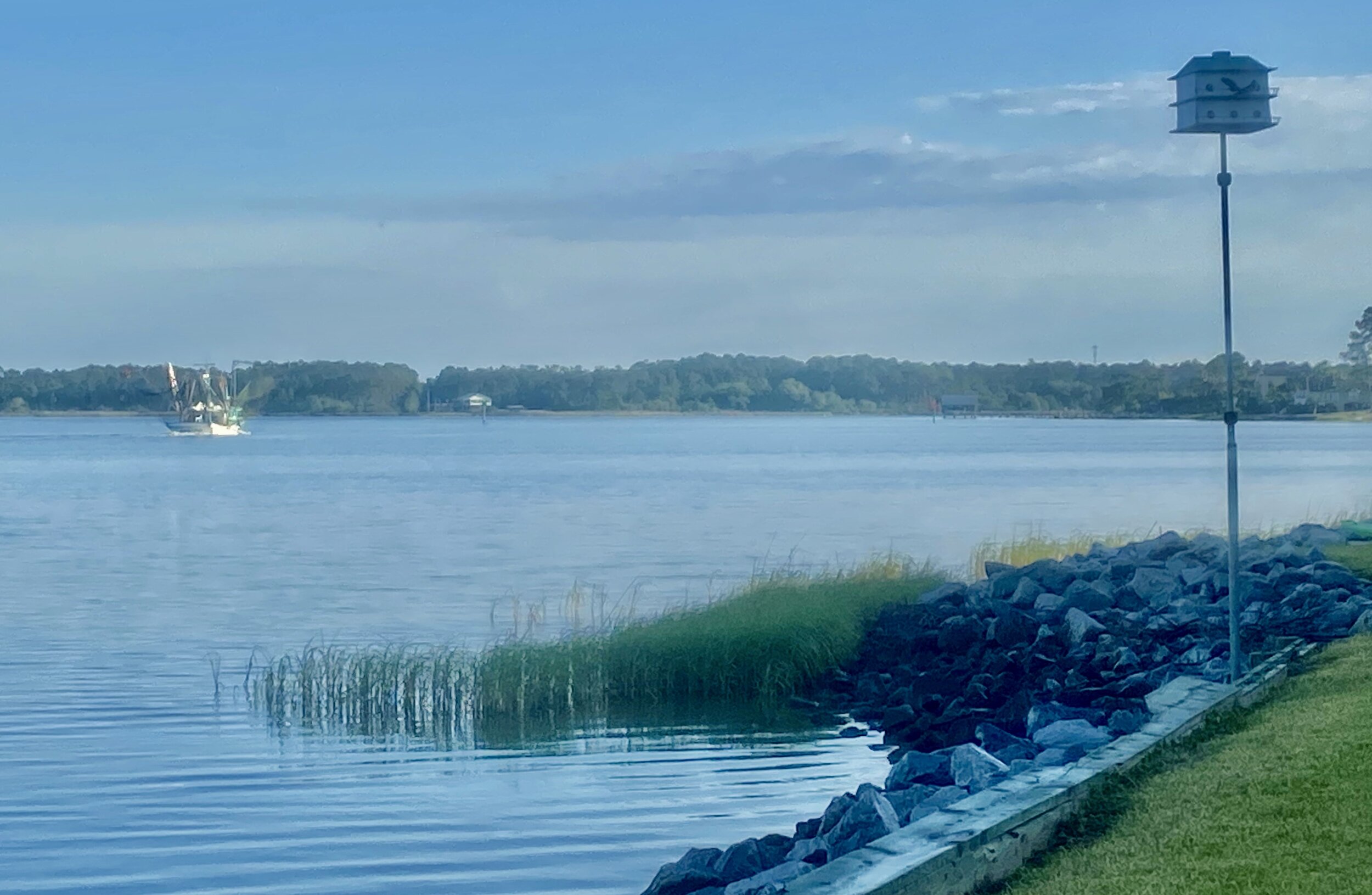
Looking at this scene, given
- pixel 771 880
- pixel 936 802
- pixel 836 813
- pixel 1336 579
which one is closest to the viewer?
pixel 771 880

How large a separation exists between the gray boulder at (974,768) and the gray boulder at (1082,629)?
668 centimetres

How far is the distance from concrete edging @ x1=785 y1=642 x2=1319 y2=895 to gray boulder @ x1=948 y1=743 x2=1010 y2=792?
0.75 m

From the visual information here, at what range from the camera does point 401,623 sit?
91.5 ft

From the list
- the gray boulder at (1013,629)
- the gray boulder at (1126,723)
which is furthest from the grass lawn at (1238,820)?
the gray boulder at (1013,629)

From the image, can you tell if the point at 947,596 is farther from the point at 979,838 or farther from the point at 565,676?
the point at 979,838

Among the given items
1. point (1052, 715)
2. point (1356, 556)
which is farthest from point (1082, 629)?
point (1356, 556)

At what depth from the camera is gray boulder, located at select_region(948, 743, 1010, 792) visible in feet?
33.7

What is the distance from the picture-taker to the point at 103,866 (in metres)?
11.9

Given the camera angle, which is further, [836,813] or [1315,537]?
[1315,537]

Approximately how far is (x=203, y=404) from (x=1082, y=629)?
158 meters

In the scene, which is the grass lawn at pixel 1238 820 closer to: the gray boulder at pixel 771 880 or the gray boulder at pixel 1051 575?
the gray boulder at pixel 771 880

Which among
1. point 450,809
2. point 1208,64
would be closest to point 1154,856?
point 1208,64

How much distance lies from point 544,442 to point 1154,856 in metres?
153

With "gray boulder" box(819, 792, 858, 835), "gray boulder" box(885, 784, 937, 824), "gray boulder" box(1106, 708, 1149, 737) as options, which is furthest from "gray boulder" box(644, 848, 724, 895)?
"gray boulder" box(1106, 708, 1149, 737)
